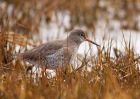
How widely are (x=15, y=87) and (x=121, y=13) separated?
23.1 ft

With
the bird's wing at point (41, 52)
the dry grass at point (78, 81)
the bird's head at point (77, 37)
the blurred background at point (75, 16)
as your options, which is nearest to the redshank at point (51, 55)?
the bird's wing at point (41, 52)

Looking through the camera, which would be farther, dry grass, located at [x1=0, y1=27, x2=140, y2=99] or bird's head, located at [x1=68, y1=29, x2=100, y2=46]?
bird's head, located at [x1=68, y1=29, x2=100, y2=46]

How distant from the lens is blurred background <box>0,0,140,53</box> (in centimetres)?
1008

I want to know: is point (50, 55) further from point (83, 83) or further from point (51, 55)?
point (83, 83)

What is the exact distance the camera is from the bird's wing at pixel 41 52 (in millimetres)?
6754

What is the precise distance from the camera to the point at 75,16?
37.3 feet

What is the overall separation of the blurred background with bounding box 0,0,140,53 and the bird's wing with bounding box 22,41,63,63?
2.52 meters

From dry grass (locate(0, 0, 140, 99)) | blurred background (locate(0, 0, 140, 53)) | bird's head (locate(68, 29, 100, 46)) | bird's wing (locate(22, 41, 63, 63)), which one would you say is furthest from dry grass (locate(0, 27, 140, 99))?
blurred background (locate(0, 0, 140, 53))

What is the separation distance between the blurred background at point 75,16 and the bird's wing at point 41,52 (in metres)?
2.52

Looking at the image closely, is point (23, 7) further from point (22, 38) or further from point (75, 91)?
point (75, 91)

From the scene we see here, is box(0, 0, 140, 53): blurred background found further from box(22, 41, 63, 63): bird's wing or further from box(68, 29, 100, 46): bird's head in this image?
box(22, 41, 63, 63): bird's wing

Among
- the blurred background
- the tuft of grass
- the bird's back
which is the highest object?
the blurred background

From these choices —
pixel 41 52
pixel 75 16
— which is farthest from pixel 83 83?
pixel 75 16

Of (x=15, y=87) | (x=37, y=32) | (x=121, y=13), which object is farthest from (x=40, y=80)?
(x=121, y=13)
